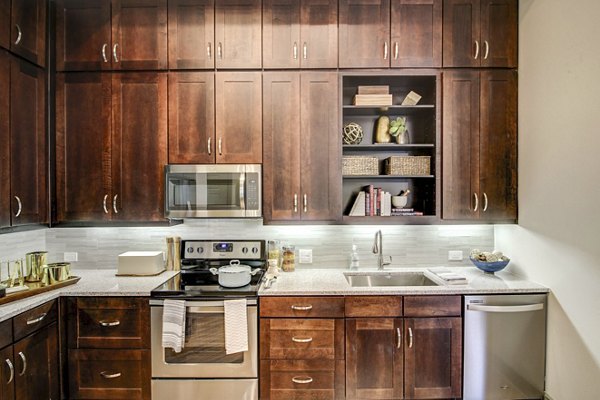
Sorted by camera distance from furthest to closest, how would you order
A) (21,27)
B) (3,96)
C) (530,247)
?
1. (530,247)
2. (21,27)
3. (3,96)

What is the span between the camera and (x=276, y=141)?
260 cm

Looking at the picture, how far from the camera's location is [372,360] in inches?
90.5

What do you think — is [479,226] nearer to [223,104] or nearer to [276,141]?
[276,141]

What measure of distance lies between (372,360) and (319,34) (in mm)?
2272

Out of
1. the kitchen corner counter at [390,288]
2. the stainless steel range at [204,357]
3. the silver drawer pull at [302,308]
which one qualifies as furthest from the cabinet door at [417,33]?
the stainless steel range at [204,357]

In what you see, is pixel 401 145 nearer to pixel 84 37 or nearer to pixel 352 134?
pixel 352 134

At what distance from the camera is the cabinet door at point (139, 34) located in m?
2.60

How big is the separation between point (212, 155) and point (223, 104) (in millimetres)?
380

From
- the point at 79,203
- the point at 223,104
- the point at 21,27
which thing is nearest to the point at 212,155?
the point at 223,104

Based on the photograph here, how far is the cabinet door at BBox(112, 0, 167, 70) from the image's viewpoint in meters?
2.60

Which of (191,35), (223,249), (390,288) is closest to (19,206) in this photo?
(223,249)

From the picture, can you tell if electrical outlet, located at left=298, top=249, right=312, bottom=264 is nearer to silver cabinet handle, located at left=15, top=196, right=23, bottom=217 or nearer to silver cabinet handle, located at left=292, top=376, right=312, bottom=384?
silver cabinet handle, located at left=292, top=376, right=312, bottom=384

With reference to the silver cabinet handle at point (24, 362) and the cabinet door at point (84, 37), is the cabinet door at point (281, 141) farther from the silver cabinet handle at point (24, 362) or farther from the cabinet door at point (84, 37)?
the silver cabinet handle at point (24, 362)

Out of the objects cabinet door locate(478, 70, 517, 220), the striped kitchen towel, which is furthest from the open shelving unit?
the striped kitchen towel
